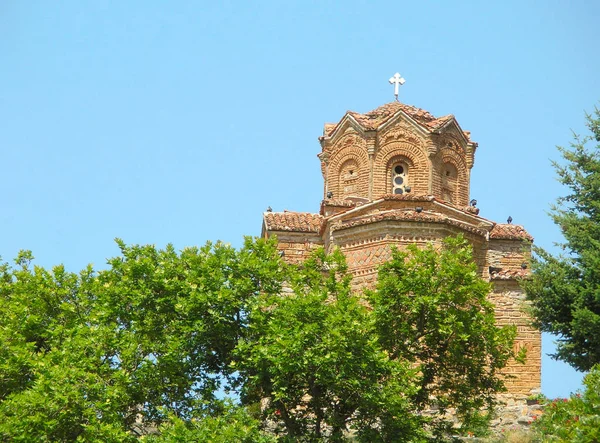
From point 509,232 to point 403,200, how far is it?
4155 millimetres

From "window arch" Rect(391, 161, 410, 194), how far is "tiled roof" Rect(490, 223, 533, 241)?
2.80 meters

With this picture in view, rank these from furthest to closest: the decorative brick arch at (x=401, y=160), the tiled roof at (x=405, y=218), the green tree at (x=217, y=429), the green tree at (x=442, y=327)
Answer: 1. the decorative brick arch at (x=401, y=160)
2. the tiled roof at (x=405, y=218)
3. the green tree at (x=442, y=327)
4. the green tree at (x=217, y=429)

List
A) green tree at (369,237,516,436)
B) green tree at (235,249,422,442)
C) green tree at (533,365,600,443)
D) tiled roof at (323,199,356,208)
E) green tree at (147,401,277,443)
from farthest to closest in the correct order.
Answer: tiled roof at (323,199,356,208) → green tree at (369,237,516,436) → green tree at (235,249,422,442) → green tree at (147,401,277,443) → green tree at (533,365,600,443)

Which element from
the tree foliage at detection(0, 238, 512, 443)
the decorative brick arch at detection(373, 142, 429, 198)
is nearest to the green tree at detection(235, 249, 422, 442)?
the tree foliage at detection(0, 238, 512, 443)

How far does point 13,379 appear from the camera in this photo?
27.2 meters

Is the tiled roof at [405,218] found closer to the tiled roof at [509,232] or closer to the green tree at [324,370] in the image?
the tiled roof at [509,232]

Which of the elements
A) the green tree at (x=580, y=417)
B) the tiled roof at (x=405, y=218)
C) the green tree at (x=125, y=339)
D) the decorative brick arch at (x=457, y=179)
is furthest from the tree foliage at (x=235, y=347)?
the decorative brick arch at (x=457, y=179)

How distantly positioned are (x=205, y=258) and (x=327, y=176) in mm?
10946

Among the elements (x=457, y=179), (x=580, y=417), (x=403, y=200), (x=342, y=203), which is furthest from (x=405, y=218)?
(x=580, y=417)

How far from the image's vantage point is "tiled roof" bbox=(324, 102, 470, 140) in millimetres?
37656

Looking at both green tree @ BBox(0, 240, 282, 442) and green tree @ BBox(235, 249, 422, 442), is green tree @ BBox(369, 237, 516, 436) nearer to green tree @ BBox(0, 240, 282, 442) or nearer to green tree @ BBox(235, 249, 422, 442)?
green tree @ BBox(235, 249, 422, 442)

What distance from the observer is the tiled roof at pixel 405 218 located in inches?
1355

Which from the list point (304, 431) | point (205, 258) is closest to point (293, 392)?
point (304, 431)

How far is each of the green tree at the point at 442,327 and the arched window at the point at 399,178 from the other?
30.5ft
